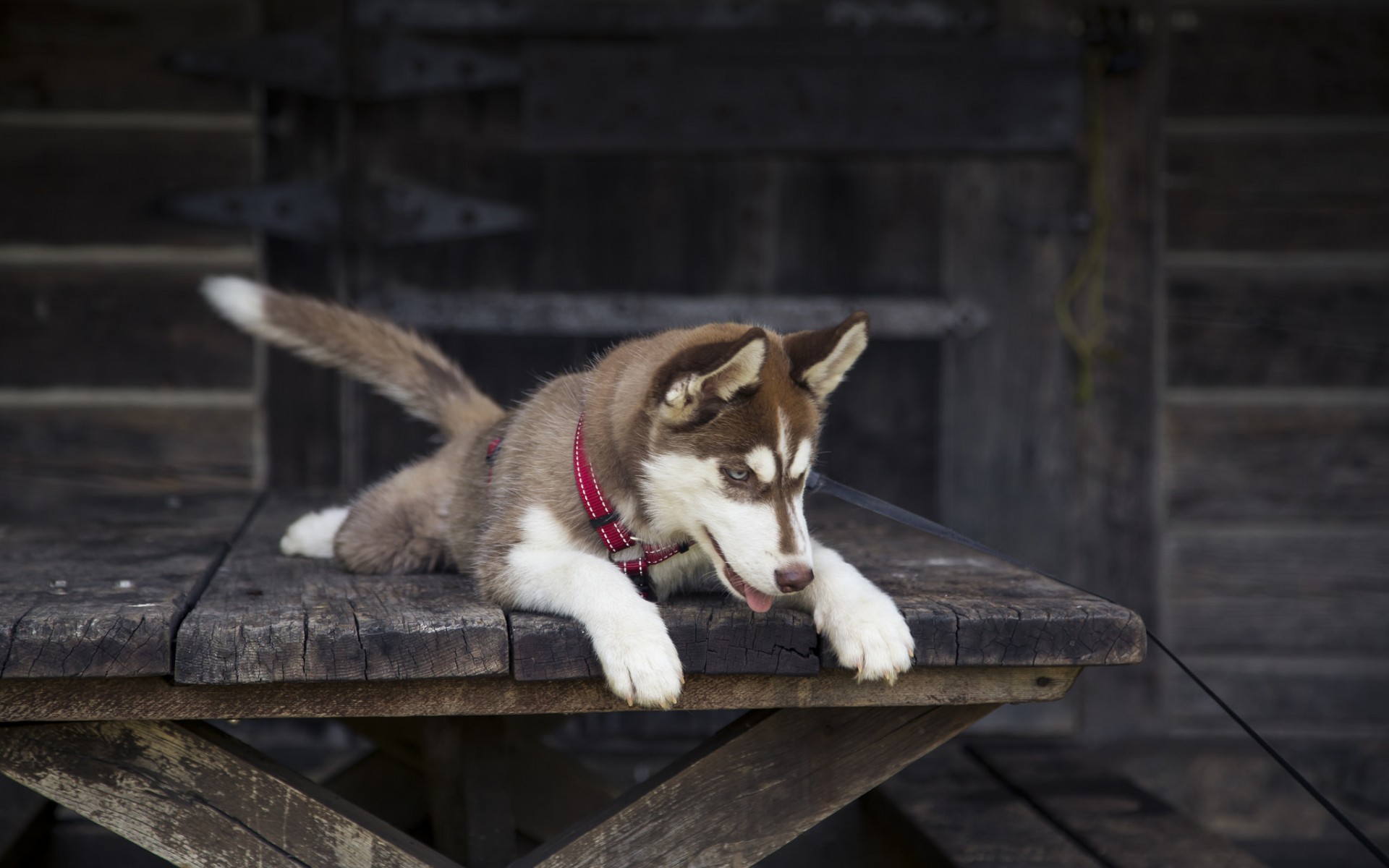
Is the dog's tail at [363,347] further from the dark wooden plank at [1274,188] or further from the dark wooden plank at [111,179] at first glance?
the dark wooden plank at [1274,188]

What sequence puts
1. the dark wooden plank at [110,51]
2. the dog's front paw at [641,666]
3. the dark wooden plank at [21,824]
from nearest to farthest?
1. the dog's front paw at [641,666]
2. the dark wooden plank at [21,824]
3. the dark wooden plank at [110,51]

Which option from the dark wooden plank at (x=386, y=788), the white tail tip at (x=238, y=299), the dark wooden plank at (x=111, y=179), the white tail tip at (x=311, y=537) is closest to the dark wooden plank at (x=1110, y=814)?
the dark wooden plank at (x=386, y=788)

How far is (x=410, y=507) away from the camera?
8.10ft

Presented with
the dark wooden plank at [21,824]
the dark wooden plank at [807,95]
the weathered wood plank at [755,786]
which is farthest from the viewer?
the dark wooden plank at [807,95]

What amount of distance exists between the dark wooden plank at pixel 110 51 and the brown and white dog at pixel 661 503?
6.49 feet

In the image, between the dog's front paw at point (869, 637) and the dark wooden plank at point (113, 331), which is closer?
the dog's front paw at point (869, 637)

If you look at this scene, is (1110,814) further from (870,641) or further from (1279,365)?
(1279,365)

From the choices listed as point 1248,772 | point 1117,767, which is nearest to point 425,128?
point 1117,767

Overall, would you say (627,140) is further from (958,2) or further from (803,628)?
A: (803,628)

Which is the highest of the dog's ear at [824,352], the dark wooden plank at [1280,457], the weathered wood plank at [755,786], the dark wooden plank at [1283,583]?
the dog's ear at [824,352]

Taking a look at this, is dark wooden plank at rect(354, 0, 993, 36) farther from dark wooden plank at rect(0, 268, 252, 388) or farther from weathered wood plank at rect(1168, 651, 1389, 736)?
weathered wood plank at rect(1168, 651, 1389, 736)

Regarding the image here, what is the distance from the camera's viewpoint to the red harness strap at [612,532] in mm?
1983

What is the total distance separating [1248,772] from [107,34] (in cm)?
423

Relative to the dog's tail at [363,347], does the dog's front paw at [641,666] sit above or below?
below
